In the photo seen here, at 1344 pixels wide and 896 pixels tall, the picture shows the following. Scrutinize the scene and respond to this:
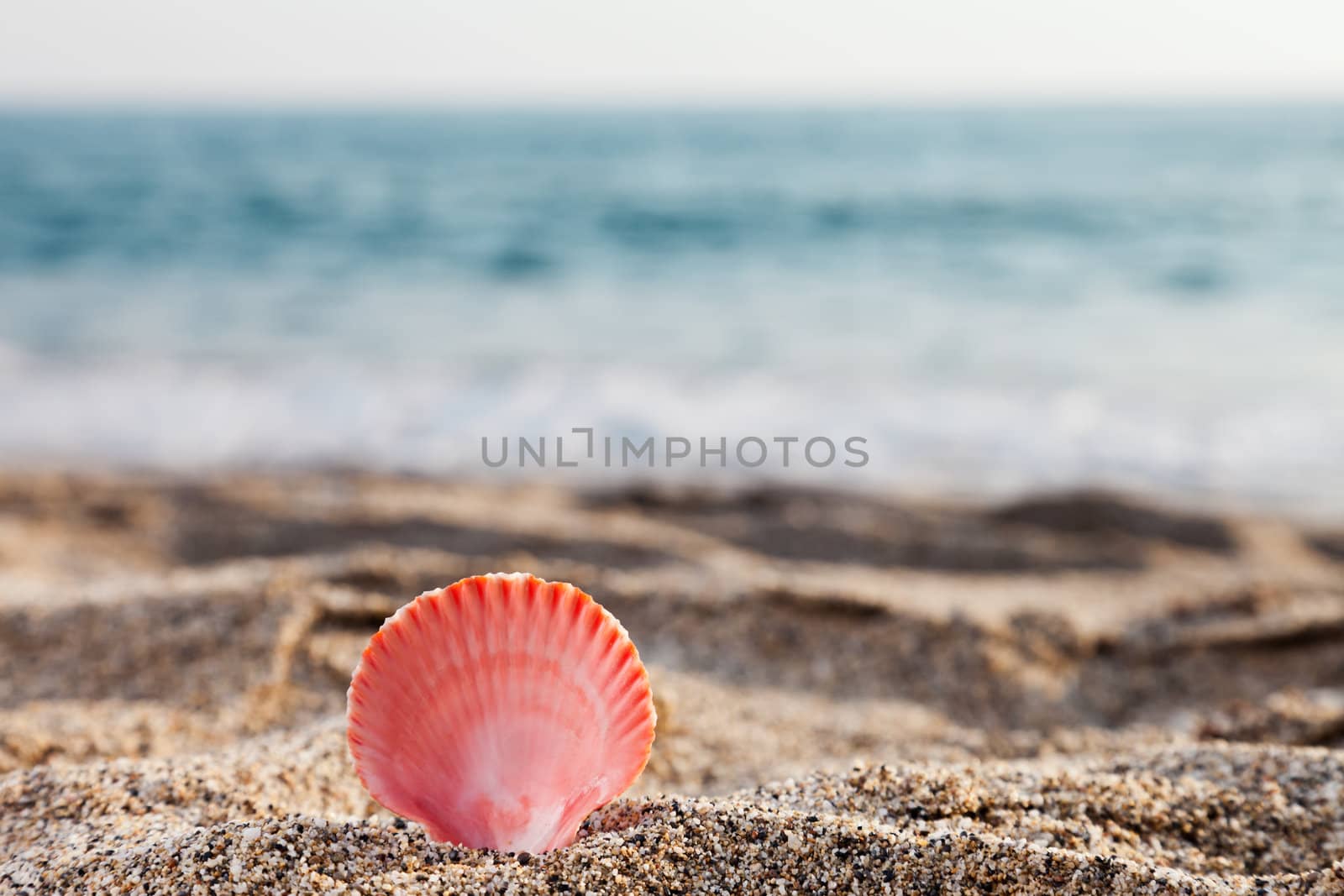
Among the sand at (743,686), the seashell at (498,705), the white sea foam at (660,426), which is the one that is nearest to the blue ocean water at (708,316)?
the white sea foam at (660,426)

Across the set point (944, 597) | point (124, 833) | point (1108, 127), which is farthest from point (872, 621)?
point (1108, 127)

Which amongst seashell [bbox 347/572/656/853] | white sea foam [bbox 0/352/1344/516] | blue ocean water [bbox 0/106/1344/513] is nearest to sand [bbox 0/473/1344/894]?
seashell [bbox 347/572/656/853]

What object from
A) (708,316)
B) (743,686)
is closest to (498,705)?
(743,686)

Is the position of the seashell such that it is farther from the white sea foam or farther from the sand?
the white sea foam

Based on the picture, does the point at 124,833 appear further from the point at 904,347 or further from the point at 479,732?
the point at 904,347

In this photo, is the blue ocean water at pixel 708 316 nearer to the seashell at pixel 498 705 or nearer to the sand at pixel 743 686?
the sand at pixel 743 686

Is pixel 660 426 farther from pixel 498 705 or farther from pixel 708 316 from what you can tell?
pixel 498 705
